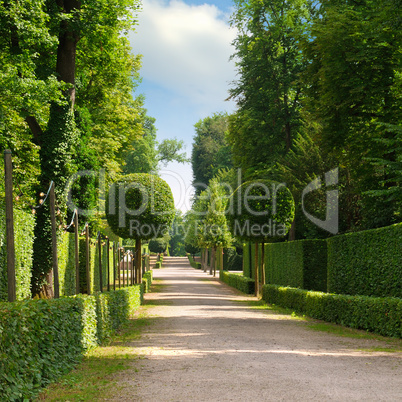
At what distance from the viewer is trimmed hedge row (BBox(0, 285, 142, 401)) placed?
480 cm

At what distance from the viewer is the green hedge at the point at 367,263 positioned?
1130 centimetres

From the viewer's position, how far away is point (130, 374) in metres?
6.50

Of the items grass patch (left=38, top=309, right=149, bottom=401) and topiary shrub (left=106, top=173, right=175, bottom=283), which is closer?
grass patch (left=38, top=309, right=149, bottom=401)

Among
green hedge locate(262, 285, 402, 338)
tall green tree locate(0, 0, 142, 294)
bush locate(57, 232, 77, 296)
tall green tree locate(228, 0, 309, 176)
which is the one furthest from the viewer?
tall green tree locate(228, 0, 309, 176)

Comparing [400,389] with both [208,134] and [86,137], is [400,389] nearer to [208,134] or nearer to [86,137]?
[86,137]

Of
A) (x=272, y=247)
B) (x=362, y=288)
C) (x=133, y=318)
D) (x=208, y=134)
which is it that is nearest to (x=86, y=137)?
(x=133, y=318)

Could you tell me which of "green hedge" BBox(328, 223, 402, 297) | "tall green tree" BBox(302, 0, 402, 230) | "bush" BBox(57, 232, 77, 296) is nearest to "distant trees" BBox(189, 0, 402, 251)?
"tall green tree" BBox(302, 0, 402, 230)

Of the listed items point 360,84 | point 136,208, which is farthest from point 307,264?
point 136,208

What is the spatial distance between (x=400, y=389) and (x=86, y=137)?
16.8m

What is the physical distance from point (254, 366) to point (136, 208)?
14599 millimetres

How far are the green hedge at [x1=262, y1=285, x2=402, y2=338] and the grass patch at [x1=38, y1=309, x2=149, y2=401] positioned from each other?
5428mm

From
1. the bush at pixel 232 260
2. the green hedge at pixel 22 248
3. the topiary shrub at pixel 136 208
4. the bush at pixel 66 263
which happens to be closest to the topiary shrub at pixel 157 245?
the bush at pixel 232 260

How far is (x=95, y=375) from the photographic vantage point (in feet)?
21.3

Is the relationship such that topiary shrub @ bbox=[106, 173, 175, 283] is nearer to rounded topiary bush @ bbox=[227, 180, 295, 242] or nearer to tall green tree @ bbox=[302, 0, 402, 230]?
rounded topiary bush @ bbox=[227, 180, 295, 242]
